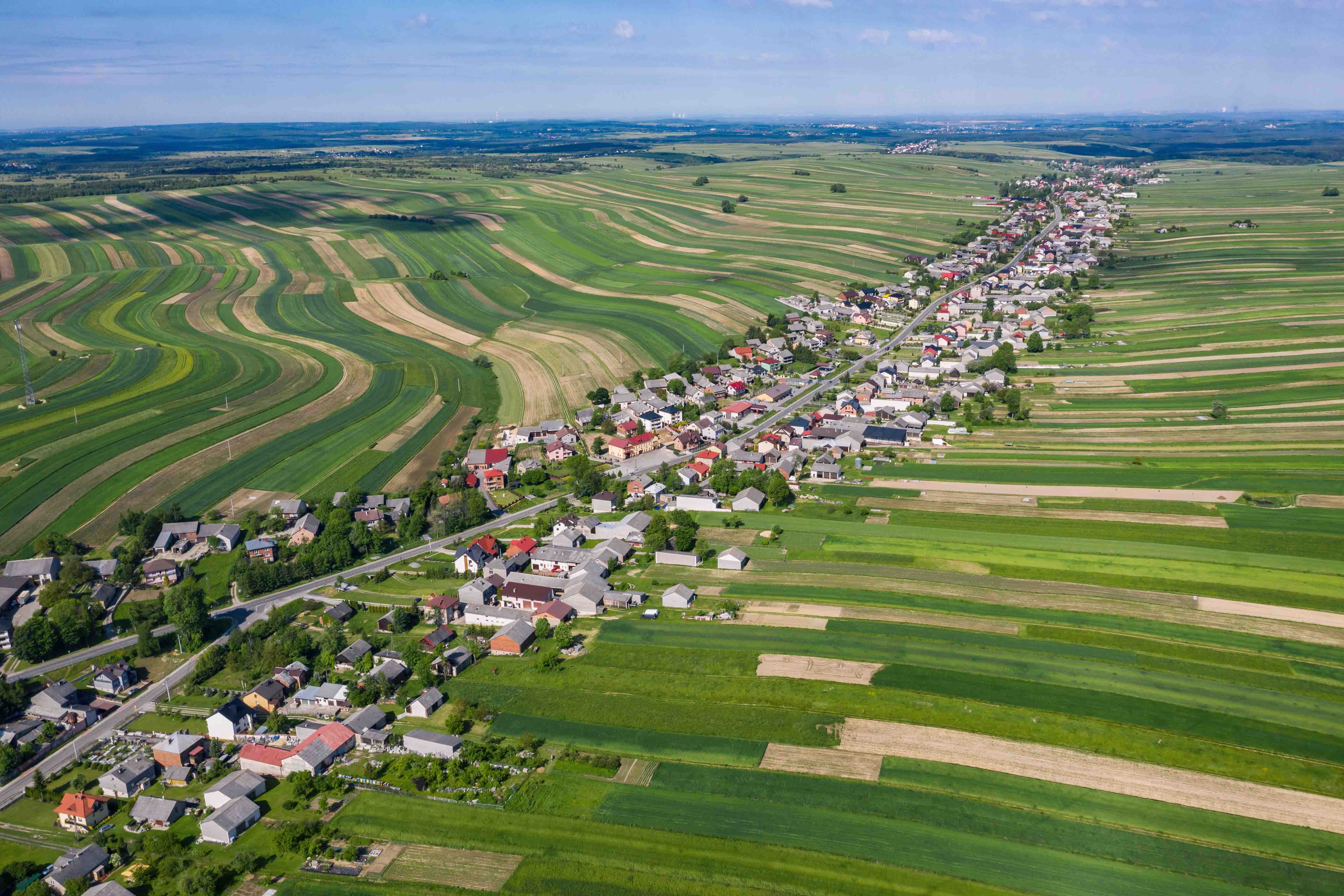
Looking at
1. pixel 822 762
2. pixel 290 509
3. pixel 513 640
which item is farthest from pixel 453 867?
pixel 290 509

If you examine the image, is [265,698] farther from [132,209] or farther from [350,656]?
[132,209]

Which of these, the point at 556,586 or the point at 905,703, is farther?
the point at 556,586

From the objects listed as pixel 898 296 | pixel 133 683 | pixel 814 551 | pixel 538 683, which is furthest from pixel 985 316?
pixel 133 683

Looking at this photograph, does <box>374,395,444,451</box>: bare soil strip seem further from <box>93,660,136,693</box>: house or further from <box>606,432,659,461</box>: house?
<box>93,660,136,693</box>: house

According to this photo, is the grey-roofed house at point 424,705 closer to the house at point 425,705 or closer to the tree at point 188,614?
the house at point 425,705

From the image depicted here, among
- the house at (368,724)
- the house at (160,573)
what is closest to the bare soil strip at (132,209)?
the house at (160,573)

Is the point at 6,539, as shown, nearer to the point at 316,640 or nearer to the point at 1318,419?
the point at 316,640
